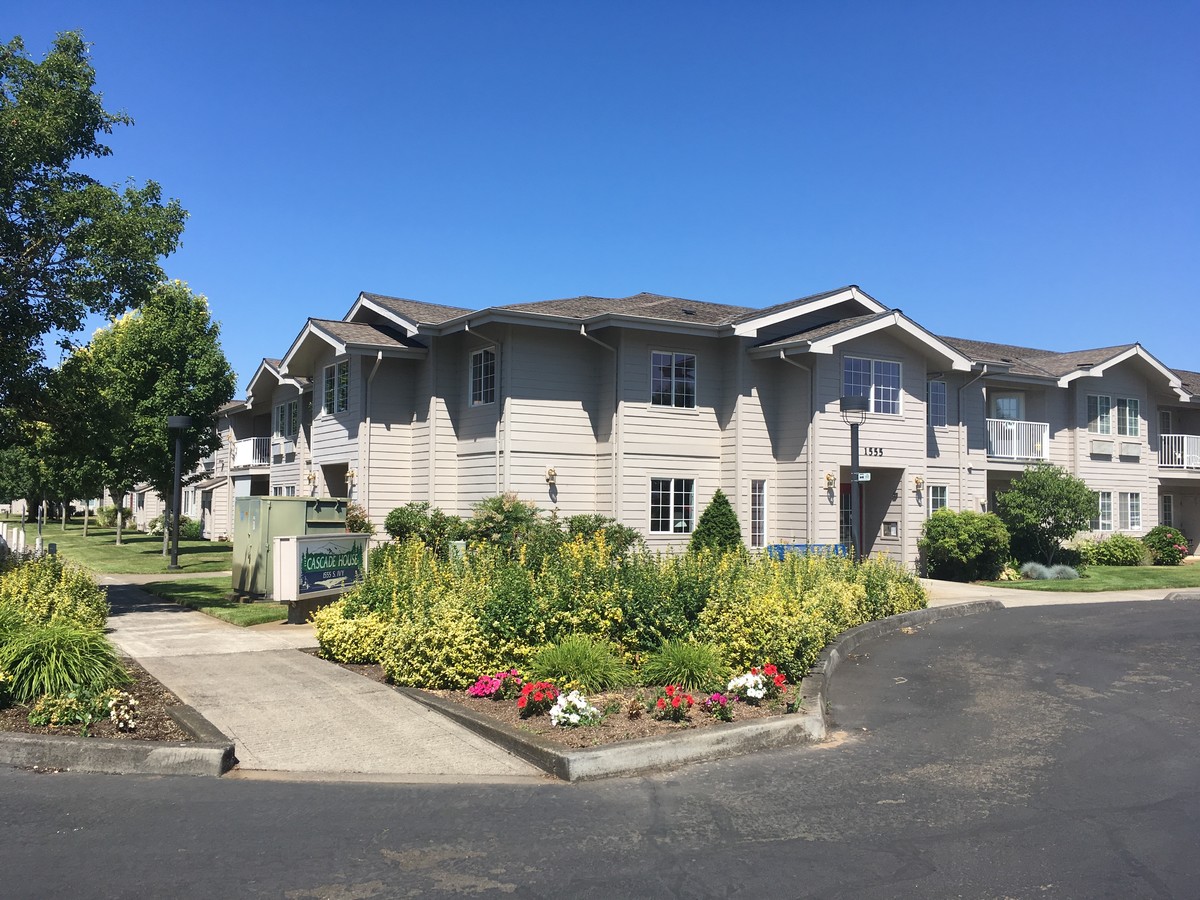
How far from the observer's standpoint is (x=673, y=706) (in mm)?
8086

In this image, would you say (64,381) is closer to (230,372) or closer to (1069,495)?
(230,372)

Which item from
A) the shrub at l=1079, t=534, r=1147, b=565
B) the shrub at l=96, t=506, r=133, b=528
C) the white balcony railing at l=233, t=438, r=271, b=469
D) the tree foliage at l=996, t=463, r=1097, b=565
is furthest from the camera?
the shrub at l=96, t=506, r=133, b=528

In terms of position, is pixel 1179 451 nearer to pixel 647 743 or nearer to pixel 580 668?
pixel 580 668

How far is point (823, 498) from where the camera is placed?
2258 centimetres

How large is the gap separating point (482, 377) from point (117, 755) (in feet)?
51.9

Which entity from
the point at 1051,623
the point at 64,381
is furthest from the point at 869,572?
the point at 64,381

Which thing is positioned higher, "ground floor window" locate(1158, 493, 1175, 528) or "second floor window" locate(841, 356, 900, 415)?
"second floor window" locate(841, 356, 900, 415)

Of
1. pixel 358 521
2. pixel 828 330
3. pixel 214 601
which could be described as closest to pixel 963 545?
pixel 828 330

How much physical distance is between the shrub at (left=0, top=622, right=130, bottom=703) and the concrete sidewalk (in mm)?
914

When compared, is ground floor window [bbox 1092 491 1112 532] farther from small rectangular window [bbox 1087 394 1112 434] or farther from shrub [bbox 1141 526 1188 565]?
small rectangular window [bbox 1087 394 1112 434]

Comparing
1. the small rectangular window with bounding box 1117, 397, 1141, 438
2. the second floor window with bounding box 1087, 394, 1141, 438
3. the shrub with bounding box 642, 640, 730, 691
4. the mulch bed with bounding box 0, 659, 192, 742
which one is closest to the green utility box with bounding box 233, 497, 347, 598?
the mulch bed with bounding box 0, 659, 192, 742

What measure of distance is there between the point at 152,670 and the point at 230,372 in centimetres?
2418

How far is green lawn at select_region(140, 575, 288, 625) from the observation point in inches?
596

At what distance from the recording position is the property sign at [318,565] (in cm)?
1405
